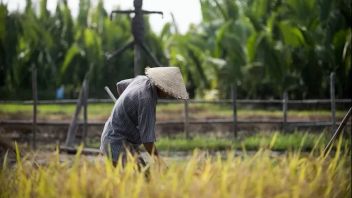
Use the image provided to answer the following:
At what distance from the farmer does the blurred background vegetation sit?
8927mm

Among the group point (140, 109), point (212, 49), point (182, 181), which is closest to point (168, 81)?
point (140, 109)

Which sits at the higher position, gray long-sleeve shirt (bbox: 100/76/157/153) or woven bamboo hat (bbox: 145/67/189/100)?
woven bamboo hat (bbox: 145/67/189/100)

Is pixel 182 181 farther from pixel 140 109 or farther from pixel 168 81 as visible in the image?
pixel 168 81

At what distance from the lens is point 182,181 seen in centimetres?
283

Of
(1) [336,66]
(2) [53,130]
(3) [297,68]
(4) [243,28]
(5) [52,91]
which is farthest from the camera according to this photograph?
(5) [52,91]

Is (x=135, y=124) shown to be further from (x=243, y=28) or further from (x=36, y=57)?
(x=36, y=57)

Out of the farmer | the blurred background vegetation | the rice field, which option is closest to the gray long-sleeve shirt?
the farmer

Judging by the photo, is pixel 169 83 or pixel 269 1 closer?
pixel 169 83

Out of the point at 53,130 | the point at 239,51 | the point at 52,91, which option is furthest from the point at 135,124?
the point at 52,91

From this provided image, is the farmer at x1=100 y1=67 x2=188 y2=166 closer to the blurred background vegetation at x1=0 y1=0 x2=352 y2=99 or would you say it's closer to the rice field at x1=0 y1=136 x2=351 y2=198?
the rice field at x1=0 y1=136 x2=351 y2=198

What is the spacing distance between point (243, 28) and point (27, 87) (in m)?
6.70

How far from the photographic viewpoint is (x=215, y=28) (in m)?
20.2

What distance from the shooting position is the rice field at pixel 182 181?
272 centimetres

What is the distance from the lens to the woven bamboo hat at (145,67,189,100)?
11.6 ft
